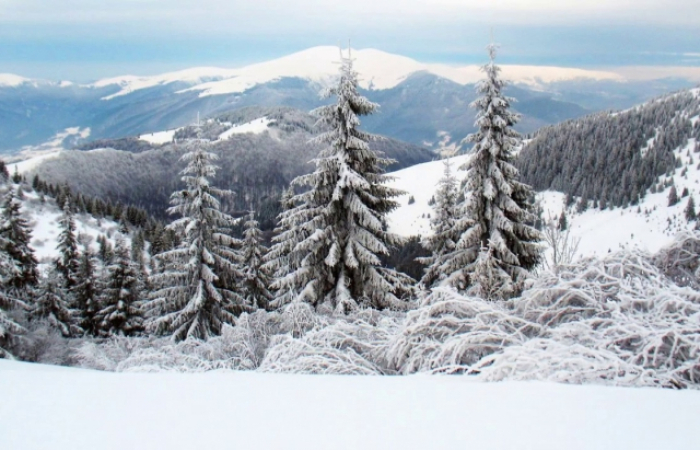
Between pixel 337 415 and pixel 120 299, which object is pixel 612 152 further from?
pixel 337 415

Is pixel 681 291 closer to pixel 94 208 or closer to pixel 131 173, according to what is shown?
pixel 94 208

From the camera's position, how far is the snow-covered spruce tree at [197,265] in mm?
15586

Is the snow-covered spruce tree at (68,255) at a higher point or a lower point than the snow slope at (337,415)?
lower

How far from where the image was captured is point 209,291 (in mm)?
16078

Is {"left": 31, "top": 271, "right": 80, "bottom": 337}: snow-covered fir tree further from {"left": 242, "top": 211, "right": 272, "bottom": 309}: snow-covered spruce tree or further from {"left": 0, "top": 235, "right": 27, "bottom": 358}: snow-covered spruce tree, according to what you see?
{"left": 242, "top": 211, "right": 272, "bottom": 309}: snow-covered spruce tree

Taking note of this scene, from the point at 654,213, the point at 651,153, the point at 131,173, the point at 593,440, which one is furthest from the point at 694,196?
the point at 131,173

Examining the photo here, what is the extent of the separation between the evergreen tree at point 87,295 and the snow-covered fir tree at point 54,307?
2.10 metres

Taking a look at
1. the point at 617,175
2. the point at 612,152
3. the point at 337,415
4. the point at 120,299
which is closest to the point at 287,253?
the point at 337,415

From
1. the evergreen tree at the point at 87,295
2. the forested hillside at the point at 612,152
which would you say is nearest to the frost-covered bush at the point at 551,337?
the evergreen tree at the point at 87,295

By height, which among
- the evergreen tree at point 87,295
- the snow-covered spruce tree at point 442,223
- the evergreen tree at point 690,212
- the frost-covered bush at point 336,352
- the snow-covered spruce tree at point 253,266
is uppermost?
the frost-covered bush at point 336,352

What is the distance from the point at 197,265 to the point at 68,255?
16557mm

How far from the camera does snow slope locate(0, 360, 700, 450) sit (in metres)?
1.48

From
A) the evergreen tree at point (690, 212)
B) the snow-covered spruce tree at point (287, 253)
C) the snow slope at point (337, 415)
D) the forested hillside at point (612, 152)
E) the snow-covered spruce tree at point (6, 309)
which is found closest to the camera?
the snow slope at point (337, 415)

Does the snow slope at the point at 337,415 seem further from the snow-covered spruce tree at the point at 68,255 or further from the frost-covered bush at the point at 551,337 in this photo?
the snow-covered spruce tree at the point at 68,255
